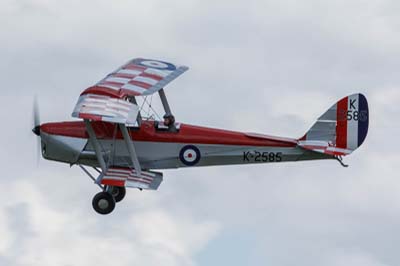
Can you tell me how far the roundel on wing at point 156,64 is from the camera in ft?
109

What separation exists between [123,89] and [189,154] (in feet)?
6.62

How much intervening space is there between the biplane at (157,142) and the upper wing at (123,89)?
22 millimetres

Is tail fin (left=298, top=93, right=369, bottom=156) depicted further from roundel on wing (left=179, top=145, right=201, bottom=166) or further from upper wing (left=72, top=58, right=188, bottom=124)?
upper wing (left=72, top=58, right=188, bottom=124)

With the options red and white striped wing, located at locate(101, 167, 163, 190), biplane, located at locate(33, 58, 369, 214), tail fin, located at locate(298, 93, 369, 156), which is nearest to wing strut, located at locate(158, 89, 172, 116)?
biplane, located at locate(33, 58, 369, 214)

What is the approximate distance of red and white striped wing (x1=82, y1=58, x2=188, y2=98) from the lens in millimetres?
30547

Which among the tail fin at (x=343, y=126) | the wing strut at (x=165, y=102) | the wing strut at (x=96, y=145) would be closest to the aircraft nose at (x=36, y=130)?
the wing strut at (x=96, y=145)

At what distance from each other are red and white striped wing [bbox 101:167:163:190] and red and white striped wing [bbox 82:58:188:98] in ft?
5.32

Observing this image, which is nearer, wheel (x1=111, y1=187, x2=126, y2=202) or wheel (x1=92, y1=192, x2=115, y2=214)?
wheel (x1=92, y1=192, x2=115, y2=214)

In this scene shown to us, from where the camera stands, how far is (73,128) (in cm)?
3098

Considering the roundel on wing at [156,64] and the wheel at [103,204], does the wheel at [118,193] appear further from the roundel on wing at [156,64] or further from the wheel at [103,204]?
the roundel on wing at [156,64]

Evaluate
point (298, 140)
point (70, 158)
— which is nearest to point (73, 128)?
point (70, 158)

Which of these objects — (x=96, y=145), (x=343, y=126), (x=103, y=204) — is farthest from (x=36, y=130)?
(x=343, y=126)

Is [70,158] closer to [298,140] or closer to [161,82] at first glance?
[161,82]

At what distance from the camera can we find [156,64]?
33.5 meters
